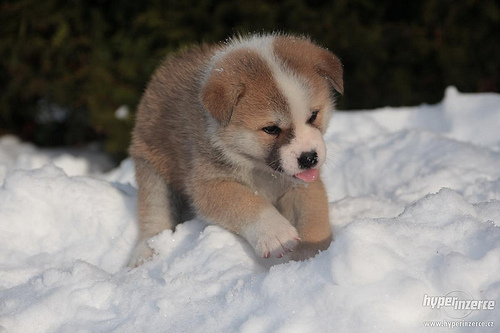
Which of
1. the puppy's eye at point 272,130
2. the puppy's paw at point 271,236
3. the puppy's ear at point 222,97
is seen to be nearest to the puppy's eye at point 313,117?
the puppy's eye at point 272,130

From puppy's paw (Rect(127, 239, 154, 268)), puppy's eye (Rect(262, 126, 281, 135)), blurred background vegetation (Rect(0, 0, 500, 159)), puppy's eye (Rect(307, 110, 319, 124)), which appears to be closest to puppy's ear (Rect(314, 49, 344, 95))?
puppy's eye (Rect(307, 110, 319, 124))

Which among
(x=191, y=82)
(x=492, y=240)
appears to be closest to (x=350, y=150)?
(x=191, y=82)

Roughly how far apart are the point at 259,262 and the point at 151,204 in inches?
36.5

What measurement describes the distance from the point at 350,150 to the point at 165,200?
5.27ft

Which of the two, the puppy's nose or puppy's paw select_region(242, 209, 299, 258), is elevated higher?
the puppy's nose

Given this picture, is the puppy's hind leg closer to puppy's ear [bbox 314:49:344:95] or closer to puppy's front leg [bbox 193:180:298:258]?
puppy's front leg [bbox 193:180:298:258]

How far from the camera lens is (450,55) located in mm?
6426

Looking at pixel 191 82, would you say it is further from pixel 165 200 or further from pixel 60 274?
pixel 60 274

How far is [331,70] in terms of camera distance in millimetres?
3324

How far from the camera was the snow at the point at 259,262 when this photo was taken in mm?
2287

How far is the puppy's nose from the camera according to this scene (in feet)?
9.82

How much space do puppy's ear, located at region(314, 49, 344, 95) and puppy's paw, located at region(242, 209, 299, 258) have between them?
0.76 metres

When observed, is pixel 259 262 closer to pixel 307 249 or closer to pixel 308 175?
pixel 307 249

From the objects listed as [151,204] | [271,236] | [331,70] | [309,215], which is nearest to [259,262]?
[271,236]
